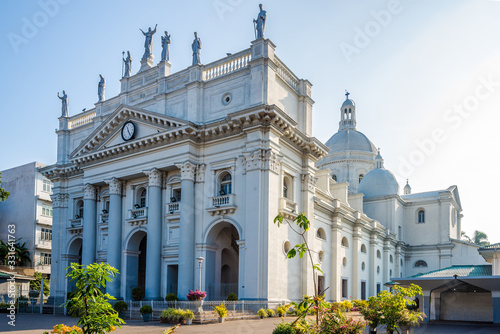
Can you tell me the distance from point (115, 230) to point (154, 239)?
413 cm

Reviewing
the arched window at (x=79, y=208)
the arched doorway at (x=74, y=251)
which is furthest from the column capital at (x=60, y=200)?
the arched doorway at (x=74, y=251)

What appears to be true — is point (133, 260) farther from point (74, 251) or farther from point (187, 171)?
point (187, 171)

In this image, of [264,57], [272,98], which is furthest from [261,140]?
[264,57]

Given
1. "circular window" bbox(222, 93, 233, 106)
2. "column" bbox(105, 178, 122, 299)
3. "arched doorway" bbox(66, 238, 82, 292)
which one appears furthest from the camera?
"arched doorway" bbox(66, 238, 82, 292)

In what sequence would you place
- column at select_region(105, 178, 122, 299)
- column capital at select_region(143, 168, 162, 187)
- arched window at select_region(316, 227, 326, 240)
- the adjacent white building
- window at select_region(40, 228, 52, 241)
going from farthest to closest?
window at select_region(40, 228, 52, 241)
the adjacent white building
arched window at select_region(316, 227, 326, 240)
column at select_region(105, 178, 122, 299)
column capital at select_region(143, 168, 162, 187)

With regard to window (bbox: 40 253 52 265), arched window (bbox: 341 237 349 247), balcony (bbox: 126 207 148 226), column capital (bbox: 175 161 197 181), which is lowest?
window (bbox: 40 253 52 265)

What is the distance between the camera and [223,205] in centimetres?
2961

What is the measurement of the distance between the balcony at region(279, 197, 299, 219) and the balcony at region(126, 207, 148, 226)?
9764 millimetres

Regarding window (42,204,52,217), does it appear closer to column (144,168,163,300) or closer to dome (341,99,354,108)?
column (144,168,163,300)

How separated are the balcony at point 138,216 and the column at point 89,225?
431 centimetres

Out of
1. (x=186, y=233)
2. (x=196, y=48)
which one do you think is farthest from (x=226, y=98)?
(x=186, y=233)

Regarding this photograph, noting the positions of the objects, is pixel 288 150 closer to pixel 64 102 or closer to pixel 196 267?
pixel 196 267

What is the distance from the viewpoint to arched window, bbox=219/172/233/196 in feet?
101

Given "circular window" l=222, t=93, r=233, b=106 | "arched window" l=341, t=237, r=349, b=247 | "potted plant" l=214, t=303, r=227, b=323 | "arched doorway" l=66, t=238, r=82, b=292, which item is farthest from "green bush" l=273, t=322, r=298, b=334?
"arched doorway" l=66, t=238, r=82, b=292
